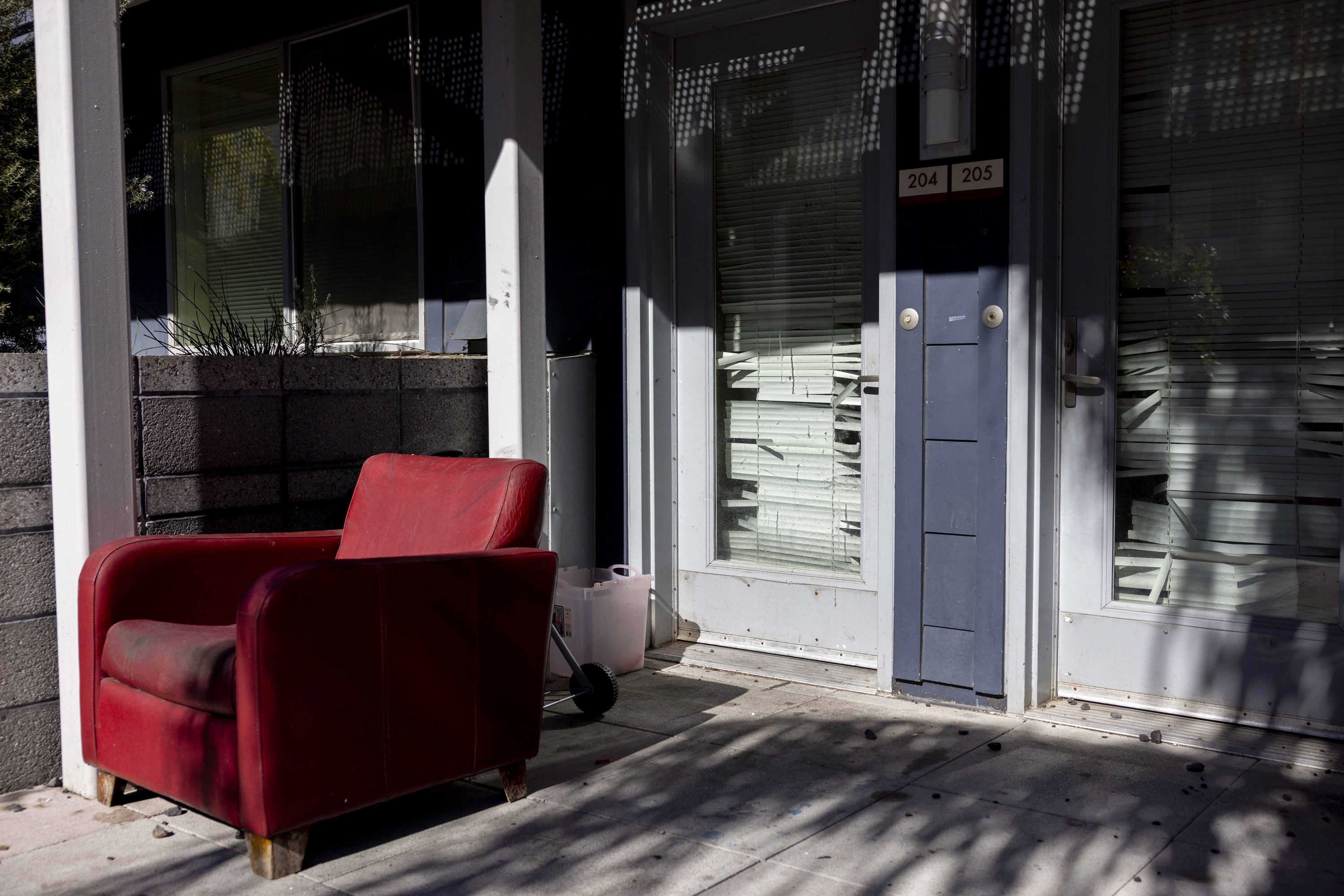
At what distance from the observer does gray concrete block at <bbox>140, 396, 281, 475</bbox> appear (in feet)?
9.78

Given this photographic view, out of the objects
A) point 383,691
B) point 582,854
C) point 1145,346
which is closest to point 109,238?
point 383,691

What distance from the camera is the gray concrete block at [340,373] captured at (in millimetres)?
3346

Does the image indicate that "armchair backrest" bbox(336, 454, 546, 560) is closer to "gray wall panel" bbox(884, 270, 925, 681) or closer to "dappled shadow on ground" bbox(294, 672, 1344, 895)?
"dappled shadow on ground" bbox(294, 672, 1344, 895)

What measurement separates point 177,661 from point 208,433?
3.09 ft

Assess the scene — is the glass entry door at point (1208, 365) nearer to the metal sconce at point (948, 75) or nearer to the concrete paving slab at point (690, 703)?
the metal sconce at point (948, 75)

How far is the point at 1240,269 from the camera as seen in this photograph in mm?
3117

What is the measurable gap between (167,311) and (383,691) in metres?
4.11

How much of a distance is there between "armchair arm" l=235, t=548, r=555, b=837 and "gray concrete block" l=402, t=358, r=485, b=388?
1188 mm

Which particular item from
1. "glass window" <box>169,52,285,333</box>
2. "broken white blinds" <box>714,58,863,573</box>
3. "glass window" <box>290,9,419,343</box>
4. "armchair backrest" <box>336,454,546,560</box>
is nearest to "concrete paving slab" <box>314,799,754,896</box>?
"armchair backrest" <box>336,454,546,560</box>

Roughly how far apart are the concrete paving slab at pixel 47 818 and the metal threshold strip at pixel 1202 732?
241 cm

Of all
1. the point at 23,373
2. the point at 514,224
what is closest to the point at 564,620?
the point at 514,224

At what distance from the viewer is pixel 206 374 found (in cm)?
309

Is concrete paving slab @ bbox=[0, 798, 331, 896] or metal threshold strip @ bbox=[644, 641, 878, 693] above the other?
metal threshold strip @ bbox=[644, 641, 878, 693]

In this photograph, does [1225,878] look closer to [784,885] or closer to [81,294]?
[784,885]
